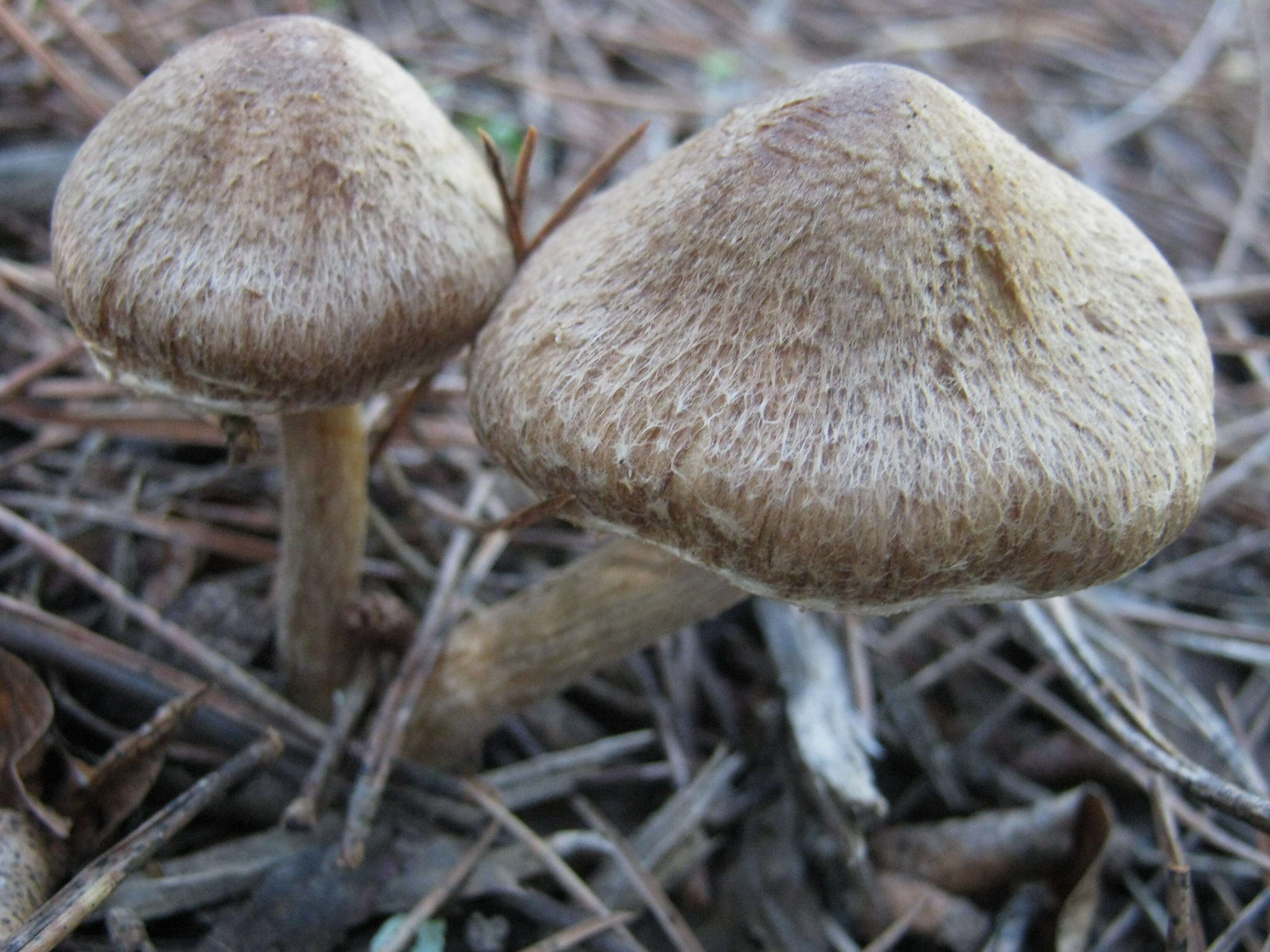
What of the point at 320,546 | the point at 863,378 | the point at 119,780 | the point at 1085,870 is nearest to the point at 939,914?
the point at 1085,870

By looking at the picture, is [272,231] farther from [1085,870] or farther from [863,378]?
[1085,870]

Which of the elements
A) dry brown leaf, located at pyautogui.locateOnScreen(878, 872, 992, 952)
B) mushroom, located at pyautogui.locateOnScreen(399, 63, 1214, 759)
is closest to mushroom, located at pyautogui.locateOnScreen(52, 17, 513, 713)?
mushroom, located at pyautogui.locateOnScreen(399, 63, 1214, 759)

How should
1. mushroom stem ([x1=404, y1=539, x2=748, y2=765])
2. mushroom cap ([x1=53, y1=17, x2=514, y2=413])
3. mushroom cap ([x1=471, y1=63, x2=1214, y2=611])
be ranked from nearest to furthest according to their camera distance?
mushroom cap ([x1=471, y1=63, x2=1214, y2=611])
mushroom cap ([x1=53, y1=17, x2=514, y2=413])
mushroom stem ([x1=404, y1=539, x2=748, y2=765])

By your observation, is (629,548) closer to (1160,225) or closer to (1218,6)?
(1160,225)

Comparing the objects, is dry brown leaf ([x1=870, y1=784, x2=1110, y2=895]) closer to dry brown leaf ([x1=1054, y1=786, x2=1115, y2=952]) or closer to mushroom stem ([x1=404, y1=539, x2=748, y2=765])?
dry brown leaf ([x1=1054, y1=786, x2=1115, y2=952])

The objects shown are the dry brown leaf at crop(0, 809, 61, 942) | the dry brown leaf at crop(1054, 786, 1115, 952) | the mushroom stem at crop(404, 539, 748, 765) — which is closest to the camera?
the dry brown leaf at crop(0, 809, 61, 942)

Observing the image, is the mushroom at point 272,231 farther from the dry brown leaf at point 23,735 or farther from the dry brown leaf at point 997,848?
the dry brown leaf at point 997,848

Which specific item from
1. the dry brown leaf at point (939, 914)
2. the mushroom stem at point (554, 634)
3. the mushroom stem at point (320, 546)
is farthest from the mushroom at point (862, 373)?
the dry brown leaf at point (939, 914)
